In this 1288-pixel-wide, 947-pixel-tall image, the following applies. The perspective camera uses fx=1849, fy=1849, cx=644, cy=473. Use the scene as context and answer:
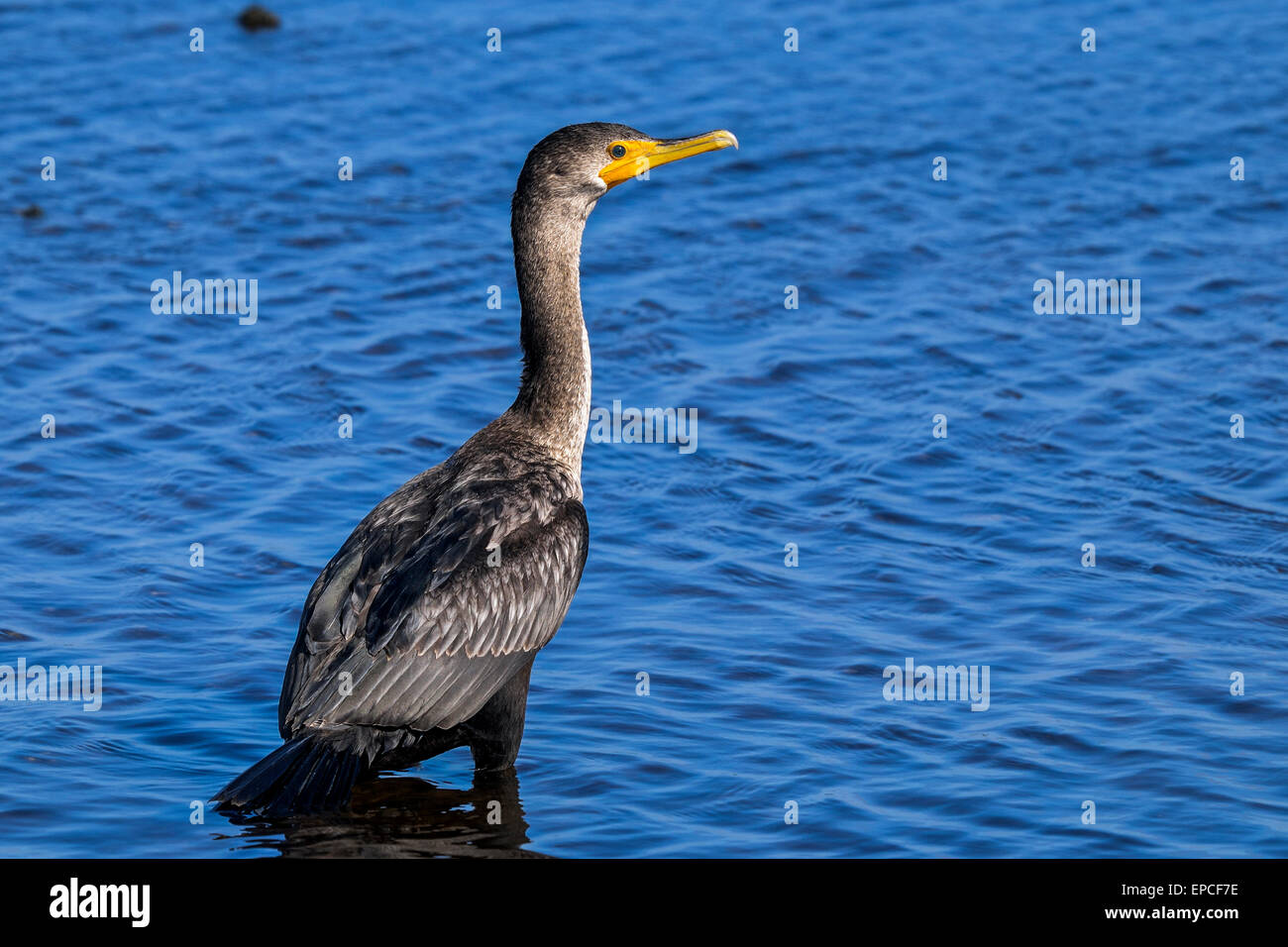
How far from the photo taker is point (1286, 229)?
1385 centimetres

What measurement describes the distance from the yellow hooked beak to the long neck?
0.24m

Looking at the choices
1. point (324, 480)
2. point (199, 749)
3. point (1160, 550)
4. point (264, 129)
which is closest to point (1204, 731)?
point (1160, 550)

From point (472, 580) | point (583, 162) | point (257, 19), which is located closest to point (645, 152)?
point (583, 162)

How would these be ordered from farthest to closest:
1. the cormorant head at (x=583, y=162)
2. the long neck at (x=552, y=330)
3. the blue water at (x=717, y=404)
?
the cormorant head at (x=583, y=162), the long neck at (x=552, y=330), the blue water at (x=717, y=404)

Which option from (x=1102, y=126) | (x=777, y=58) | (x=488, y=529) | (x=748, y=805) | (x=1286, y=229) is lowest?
(x=748, y=805)

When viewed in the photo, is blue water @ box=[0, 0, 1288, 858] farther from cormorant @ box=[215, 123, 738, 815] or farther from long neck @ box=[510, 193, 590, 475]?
long neck @ box=[510, 193, 590, 475]

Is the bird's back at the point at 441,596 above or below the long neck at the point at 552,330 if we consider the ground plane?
below

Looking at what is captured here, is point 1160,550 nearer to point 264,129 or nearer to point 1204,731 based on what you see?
point 1204,731

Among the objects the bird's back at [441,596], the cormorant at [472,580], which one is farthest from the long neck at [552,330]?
the bird's back at [441,596]

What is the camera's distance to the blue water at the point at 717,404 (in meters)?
7.51

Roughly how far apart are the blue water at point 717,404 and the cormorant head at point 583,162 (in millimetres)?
2097

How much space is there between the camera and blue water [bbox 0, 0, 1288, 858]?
7508 mm

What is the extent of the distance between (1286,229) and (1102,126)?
8.26 ft

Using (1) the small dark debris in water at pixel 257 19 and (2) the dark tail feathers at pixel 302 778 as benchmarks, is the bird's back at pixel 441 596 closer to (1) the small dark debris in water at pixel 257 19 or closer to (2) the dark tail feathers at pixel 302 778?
(2) the dark tail feathers at pixel 302 778
